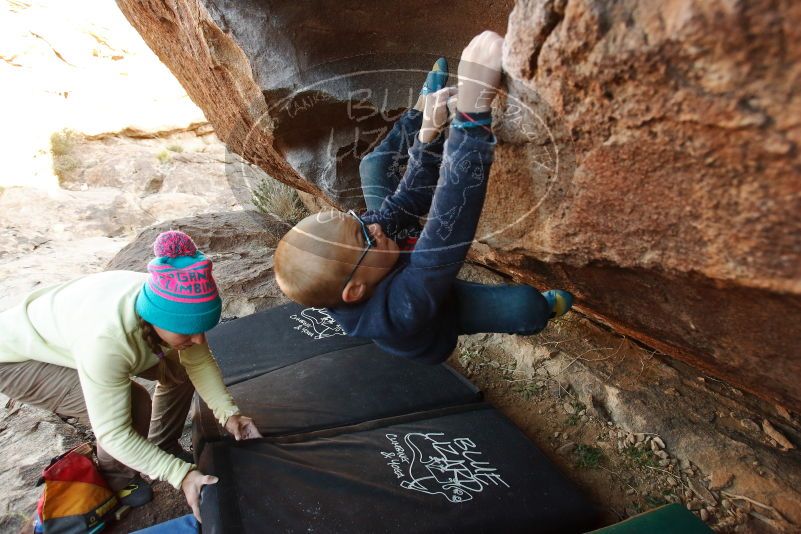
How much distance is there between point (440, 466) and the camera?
1.95 metres

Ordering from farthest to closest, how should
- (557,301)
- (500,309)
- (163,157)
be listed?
1. (163,157)
2. (557,301)
3. (500,309)

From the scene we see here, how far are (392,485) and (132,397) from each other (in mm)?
1092

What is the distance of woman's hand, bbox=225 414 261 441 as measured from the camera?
77.6 inches

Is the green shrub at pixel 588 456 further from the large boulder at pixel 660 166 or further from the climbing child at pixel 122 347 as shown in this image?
the climbing child at pixel 122 347

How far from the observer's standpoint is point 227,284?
3.68 meters

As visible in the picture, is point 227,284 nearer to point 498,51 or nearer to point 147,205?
point 498,51

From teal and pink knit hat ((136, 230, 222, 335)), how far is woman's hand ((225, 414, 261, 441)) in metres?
0.58

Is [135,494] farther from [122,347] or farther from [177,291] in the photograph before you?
[177,291]

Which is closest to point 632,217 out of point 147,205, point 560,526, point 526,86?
point 526,86

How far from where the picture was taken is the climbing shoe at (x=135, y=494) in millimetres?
2061

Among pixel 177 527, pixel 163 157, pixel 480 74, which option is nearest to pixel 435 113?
pixel 480 74

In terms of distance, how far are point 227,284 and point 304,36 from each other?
2.05m

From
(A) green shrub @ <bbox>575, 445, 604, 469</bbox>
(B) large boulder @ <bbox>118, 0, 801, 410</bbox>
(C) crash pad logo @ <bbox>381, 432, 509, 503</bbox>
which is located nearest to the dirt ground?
(A) green shrub @ <bbox>575, 445, 604, 469</bbox>

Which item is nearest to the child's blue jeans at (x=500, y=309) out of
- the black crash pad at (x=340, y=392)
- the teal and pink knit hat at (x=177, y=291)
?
the teal and pink knit hat at (x=177, y=291)
